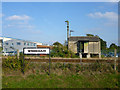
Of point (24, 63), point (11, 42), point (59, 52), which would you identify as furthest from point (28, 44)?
point (24, 63)

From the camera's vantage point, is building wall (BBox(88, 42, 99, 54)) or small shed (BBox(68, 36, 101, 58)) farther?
small shed (BBox(68, 36, 101, 58))

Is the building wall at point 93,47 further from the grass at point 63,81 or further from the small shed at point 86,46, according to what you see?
the grass at point 63,81

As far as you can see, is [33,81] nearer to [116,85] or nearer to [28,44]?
[116,85]

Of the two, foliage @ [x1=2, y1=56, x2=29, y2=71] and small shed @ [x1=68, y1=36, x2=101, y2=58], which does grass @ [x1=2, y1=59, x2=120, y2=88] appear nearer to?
foliage @ [x1=2, y1=56, x2=29, y2=71]

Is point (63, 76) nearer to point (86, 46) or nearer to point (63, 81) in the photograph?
point (63, 81)

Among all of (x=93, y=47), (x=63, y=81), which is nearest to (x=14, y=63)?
(x=63, y=81)

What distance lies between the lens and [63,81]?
27.6 ft

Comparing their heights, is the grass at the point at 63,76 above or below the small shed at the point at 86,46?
below

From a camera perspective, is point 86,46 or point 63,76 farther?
point 86,46

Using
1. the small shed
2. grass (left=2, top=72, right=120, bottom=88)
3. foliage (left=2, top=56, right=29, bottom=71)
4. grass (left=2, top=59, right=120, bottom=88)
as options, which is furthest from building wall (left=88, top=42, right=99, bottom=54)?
foliage (left=2, top=56, right=29, bottom=71)

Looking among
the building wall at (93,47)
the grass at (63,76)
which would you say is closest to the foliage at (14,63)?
the grass at (63,76)

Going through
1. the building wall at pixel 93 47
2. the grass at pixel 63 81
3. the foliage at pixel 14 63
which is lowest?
the grass at pixel 63 81

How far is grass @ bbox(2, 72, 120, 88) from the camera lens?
7.87m

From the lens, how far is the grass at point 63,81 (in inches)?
310
